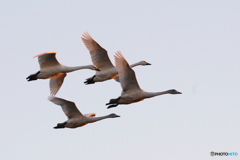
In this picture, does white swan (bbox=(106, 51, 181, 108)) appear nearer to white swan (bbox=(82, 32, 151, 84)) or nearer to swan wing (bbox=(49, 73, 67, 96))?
white swan (bbox=(82, 32, 151, 84))

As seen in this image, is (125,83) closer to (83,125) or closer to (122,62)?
(122,62)

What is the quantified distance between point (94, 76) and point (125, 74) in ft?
14.8

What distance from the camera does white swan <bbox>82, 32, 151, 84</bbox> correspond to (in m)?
34.1

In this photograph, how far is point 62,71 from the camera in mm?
34188

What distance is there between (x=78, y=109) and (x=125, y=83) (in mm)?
3028

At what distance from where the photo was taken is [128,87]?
3047 centimetres

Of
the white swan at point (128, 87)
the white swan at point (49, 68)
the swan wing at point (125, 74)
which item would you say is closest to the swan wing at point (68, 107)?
the white swan at point (128, 87)

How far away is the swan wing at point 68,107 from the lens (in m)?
31.8

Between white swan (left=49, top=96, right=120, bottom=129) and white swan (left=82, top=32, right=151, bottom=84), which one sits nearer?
white swan (left=49, top=96, right=120, bottom=129)

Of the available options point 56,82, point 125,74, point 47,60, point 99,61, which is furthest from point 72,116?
point 56,82

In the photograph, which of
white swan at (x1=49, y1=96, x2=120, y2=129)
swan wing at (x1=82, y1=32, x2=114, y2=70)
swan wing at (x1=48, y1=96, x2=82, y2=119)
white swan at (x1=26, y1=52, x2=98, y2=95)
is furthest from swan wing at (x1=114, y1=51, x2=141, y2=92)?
white swan at (x1=26, y1=52, x2=98, y2=95)

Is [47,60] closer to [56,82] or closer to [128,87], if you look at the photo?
[56,82]

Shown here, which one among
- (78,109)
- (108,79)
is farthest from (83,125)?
(108,79)

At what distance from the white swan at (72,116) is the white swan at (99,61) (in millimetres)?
2679
